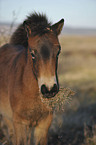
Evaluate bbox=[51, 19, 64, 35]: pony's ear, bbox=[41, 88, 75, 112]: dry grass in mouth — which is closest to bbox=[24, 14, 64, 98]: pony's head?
bbox=[51, 19, 64, 35]: pony's ear

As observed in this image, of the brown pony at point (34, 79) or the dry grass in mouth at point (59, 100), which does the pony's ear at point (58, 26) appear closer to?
the brown pony at point (34, 79)

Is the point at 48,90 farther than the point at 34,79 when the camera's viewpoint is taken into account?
No

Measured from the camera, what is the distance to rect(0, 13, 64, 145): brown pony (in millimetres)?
2820

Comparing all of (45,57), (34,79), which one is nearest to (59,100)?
(34,79)

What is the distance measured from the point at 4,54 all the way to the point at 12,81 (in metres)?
1.52

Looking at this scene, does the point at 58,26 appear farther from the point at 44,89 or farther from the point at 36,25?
the point at 44,89

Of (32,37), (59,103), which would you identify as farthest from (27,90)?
(32,37)

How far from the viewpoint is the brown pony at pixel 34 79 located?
2.82m

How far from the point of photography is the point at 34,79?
339 cm

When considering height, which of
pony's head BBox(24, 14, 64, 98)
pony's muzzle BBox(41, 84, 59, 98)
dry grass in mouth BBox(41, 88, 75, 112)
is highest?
pony's head BBox(24, 14, 64, 98)

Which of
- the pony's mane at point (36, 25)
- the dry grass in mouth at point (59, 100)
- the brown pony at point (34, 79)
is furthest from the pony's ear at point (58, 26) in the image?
the dry grass in mouth at point (59, 100)

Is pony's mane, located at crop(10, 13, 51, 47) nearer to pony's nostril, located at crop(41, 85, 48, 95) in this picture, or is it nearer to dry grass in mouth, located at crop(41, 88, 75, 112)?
pony's nostril, located at crop(41, 85, 48, 95)

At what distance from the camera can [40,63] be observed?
113 inches

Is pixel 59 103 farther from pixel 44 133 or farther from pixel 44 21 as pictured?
pixel 44 21
